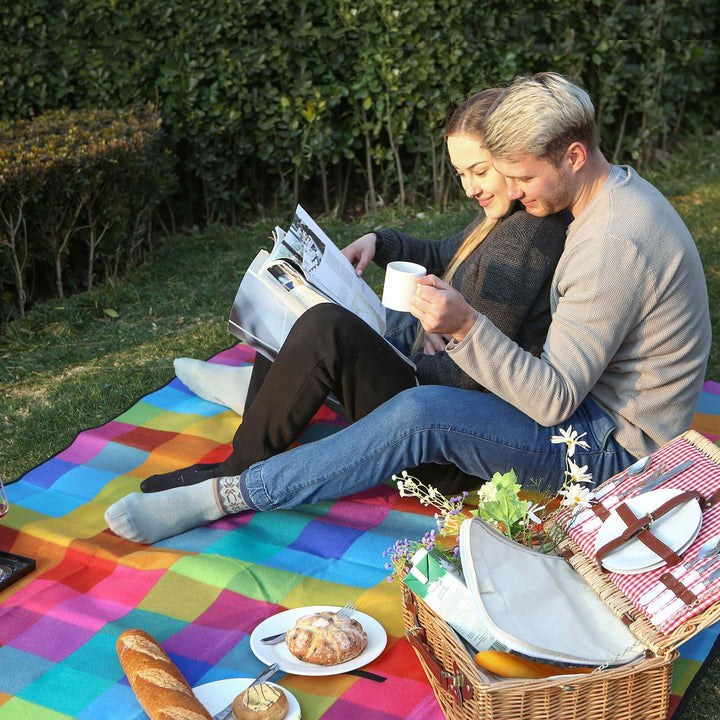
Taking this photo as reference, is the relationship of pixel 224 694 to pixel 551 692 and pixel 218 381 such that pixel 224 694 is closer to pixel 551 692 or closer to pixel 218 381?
pixel 551 692

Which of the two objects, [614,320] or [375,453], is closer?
[614,320]

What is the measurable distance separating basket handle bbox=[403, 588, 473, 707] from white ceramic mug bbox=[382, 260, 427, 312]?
81cm

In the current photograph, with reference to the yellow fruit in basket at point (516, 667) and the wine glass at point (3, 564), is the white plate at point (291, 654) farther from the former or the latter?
the wine glass at point (3, 564)

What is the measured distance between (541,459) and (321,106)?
160 inches

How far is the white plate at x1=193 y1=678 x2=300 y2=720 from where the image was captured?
223 cm

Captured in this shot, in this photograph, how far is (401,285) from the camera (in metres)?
2.57

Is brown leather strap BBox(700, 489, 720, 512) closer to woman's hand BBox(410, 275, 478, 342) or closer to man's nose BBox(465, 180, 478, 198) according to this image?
woman's hand BBox(410, 275, 478, 342)

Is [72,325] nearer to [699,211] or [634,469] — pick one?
[634,469]

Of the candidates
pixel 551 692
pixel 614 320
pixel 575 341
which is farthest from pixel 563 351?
pixel 551 692

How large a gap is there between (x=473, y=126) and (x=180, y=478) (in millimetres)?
1593

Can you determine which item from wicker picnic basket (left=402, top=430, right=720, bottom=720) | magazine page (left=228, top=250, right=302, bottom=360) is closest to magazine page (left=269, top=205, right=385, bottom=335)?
magazine page (left=228, top=250, right=302, bottom=360)

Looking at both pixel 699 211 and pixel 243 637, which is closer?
pixel 243 637

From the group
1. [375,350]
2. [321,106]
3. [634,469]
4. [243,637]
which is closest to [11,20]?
[321,106]

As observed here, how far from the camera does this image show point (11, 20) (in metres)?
5.80
